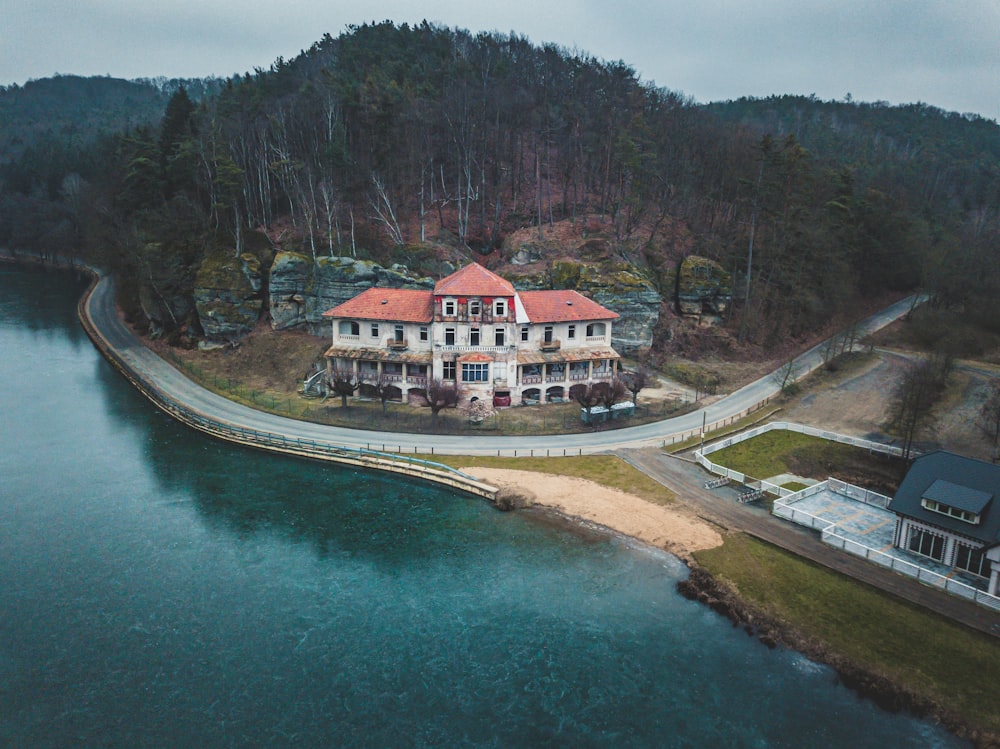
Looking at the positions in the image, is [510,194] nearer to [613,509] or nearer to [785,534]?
[613,509]

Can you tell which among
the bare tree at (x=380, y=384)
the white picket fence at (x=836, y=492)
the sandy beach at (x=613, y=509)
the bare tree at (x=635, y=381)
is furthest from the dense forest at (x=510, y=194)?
the sandy beach at (x=613, y=509)

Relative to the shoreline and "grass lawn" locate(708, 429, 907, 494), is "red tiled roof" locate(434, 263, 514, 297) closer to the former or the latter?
the shoreline

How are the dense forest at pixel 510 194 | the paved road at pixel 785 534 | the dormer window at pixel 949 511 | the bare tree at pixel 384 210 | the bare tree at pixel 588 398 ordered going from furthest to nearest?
the bare tree at pixel 384 210 < the dense forest at pixel 510 194 < the bare tree at pixel 588 398 < the dormer window at pixel 949 511 < the paved road at pixel 785 534

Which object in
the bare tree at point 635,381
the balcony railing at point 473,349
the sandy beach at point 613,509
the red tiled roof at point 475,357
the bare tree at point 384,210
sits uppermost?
the bare tree at point 384,210

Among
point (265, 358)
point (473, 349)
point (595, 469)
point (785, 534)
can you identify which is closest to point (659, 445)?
point (595, 469)

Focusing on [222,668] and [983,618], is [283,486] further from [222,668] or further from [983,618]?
[983,618]

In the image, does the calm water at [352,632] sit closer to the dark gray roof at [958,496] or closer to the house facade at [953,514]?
the house facade at [953,514]

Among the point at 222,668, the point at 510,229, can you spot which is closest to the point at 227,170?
the point at 510,229
